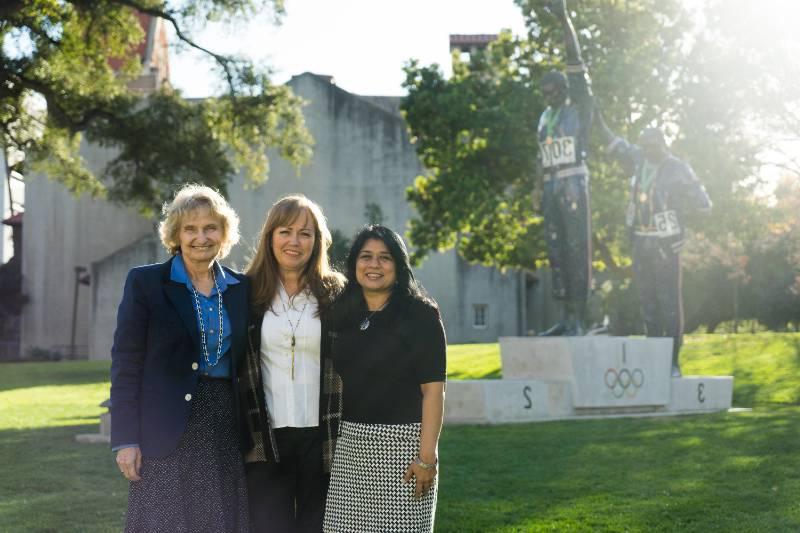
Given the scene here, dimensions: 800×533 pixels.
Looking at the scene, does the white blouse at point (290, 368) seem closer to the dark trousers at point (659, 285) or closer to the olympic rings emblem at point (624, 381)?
the olympic rings emblem at point (624, 381)

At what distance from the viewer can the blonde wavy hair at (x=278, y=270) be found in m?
4.72

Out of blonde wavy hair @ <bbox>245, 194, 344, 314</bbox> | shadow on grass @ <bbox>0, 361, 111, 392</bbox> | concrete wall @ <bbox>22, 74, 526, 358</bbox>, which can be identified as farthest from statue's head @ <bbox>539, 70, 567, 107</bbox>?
concrete wall @ <bbox>22, 74, 526, 358</bbox>

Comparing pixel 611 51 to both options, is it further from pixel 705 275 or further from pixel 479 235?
pixel 705 275

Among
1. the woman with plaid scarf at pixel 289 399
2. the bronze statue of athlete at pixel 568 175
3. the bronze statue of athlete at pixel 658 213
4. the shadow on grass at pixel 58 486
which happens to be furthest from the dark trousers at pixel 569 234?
the woman with plaid scarf at pixel 289 399

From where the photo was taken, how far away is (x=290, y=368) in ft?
15.3

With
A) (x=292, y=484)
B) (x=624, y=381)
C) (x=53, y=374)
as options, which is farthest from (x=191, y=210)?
(x=53, y=374)

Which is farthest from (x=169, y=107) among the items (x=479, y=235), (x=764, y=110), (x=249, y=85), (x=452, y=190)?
(x=764, y=110)

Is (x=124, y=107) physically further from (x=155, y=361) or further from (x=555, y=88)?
(x=155, y=361)

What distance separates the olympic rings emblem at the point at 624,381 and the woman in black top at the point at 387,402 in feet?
34.2

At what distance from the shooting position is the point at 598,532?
724 cm

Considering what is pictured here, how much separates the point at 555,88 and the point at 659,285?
332cm

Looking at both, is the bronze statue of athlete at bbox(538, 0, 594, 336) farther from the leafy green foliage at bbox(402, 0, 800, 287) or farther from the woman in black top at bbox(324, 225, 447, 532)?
the leafy green foliage at bbox(402, 0, 800, 287)

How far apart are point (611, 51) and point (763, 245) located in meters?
19.7

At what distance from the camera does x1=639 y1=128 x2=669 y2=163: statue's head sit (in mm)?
15461
